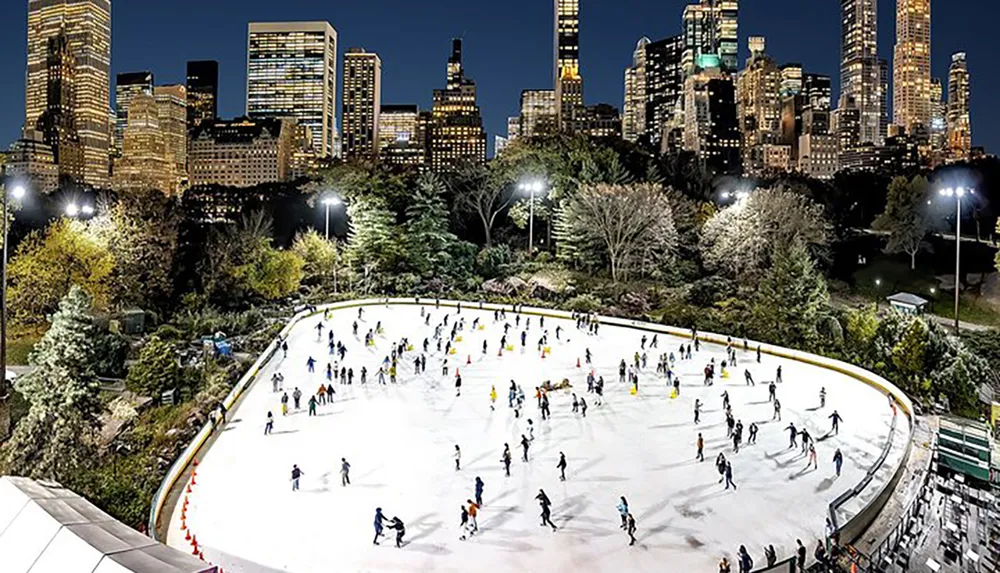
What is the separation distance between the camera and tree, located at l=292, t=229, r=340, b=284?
44375 millimetres

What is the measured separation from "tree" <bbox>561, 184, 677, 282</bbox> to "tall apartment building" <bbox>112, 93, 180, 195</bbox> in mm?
162640

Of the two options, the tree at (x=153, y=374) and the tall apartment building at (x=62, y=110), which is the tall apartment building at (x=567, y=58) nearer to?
the tall apartment building at (x=62, y=110)

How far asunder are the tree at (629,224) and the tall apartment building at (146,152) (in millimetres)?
162640

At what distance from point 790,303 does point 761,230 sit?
10.2 metres

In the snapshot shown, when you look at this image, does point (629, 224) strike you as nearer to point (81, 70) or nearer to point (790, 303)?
point (790, 303)

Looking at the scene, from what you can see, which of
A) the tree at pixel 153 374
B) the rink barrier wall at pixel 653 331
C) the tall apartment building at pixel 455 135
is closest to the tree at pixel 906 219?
A: the rink barrier wall at pixel 653 331

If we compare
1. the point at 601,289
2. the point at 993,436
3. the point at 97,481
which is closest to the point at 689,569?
the point at 993,436

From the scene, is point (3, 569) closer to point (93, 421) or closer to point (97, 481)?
point (97, 481)

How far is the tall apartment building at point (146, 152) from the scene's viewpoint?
17600cm

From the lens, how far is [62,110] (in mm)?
177625

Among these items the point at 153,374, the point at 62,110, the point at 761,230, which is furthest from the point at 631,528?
the point at 62,110

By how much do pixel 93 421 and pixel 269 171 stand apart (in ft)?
500

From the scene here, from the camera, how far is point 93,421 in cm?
1805

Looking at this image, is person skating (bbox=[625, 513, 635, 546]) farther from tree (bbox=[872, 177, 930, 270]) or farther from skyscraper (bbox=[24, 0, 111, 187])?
skyscraper (bbox=[24, 0, 111, 187])
